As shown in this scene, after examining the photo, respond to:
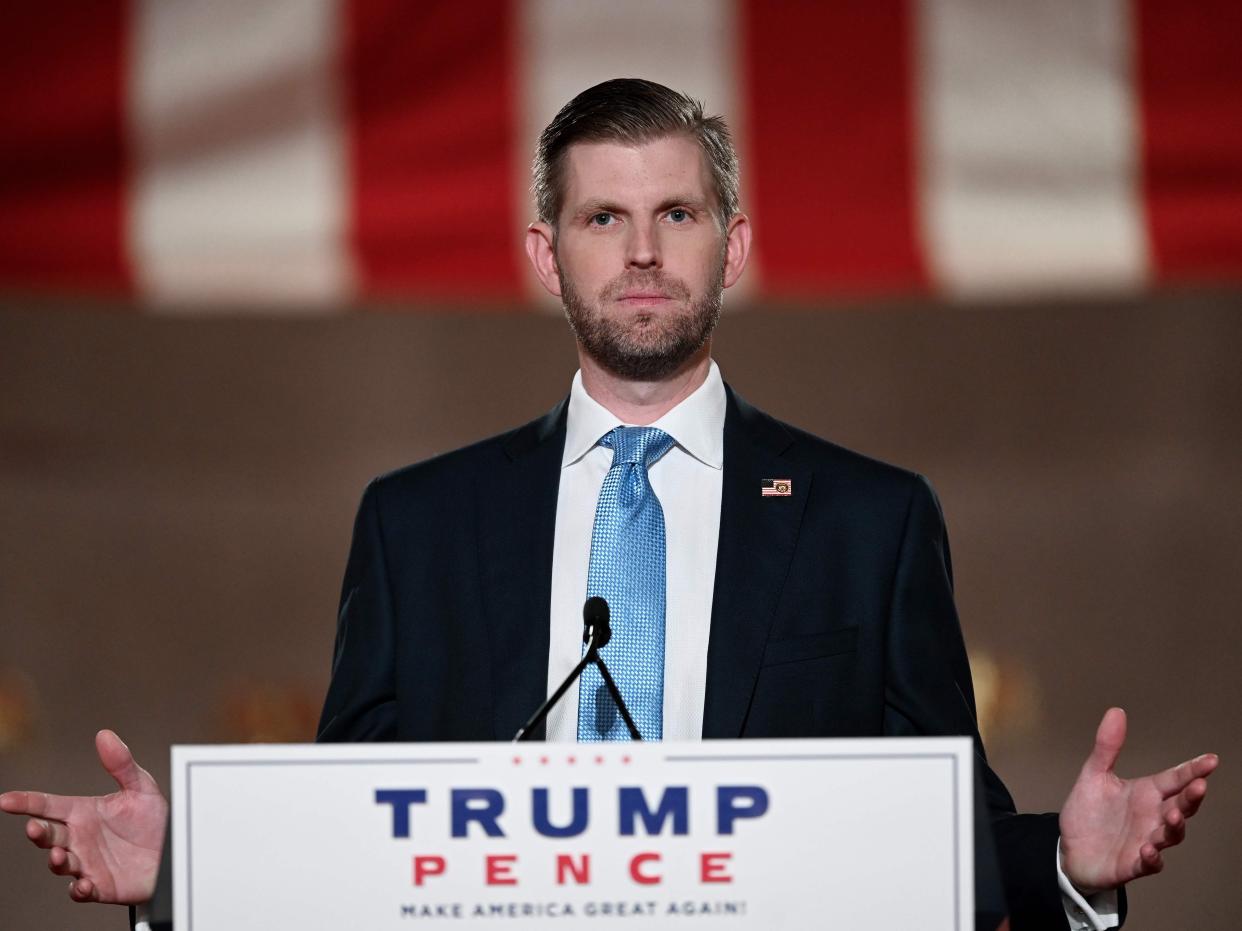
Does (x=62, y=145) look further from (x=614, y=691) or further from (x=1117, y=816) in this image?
(x=1117, y=816)

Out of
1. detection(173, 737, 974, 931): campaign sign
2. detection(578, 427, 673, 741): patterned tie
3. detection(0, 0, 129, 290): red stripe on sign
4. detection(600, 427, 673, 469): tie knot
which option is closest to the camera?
detection(173, 737, 974, 931): campaign sign

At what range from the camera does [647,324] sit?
162 centimetres

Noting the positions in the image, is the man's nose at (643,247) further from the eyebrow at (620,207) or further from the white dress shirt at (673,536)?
the white dress shirt at (673,536)

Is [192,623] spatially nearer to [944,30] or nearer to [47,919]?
[47,919]

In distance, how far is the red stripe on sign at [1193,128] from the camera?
257 centimetres

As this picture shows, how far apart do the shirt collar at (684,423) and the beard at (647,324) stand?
5 cm

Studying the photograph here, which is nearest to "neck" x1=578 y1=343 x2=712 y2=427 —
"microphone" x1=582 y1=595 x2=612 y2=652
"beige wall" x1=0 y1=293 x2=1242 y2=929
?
"microphone" x1=582 y1=595 x2=612 y2=652

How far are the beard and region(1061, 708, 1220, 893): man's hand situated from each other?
539mm

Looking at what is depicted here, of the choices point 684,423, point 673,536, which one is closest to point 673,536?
point 673,536

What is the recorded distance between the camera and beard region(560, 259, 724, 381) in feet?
5.31

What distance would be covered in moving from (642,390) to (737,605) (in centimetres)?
25

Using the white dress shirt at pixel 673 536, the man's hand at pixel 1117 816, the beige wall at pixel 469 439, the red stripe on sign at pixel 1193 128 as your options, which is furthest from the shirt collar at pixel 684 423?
the beige wall at pixel 469 439

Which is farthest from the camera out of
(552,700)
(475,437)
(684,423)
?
(475,437)

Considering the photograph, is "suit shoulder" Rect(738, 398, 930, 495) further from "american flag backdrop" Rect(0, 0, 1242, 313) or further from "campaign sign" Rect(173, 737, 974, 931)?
"american flag backdrop" Rect(0, 0, 1242, 313)
